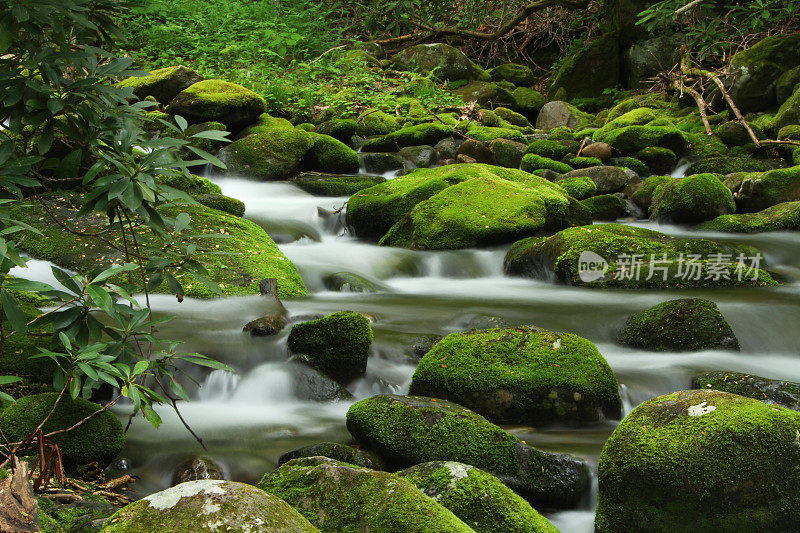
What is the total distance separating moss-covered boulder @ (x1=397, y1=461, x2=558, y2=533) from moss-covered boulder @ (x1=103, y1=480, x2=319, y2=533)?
3.34 feet

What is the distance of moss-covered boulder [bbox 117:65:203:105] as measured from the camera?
11953 mm

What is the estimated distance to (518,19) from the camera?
688 inches

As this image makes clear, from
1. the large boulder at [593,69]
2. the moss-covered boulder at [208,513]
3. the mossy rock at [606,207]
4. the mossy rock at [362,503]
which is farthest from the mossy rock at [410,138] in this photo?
the moss-covered boulder at [208,513]

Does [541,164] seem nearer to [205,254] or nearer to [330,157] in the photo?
[330,157]

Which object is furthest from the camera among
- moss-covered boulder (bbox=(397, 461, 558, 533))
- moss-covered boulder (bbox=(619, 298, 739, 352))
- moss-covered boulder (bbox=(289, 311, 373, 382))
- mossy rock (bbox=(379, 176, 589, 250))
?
mossy rock (bbox=(379, 176, 589, 250))

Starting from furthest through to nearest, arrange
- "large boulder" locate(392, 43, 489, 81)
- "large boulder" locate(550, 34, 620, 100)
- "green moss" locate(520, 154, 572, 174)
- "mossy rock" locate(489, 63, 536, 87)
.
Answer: "mossy rock" locate(489, 63, 536, 87) → "large boulder" locate(392, 43, 489, 81) → "large boulder" locate(550, 34, 620, 100) → "green moss" locate(520, 154, 572, 174)

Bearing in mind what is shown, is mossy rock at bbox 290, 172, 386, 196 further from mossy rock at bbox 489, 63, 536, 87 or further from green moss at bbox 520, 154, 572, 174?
mossy rock at bbox 489, 63, 536, 87

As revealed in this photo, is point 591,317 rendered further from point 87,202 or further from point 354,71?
point 354,71

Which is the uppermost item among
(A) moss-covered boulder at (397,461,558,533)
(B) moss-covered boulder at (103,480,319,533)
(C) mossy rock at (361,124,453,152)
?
(C) mossy rock at (361,124,453,152)

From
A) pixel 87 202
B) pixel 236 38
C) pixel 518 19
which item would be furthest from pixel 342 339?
pixel 518 19

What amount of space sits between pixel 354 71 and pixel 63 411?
1389cm

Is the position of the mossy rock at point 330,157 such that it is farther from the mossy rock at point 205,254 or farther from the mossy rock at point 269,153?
the mossy rock at point 205,254

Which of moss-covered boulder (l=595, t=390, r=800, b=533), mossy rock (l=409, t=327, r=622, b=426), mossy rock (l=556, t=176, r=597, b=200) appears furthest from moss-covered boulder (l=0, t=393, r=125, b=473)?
mossy rock (l=556, t=176, r=597, b=200)

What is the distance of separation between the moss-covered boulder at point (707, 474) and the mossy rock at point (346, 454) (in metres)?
1.03
